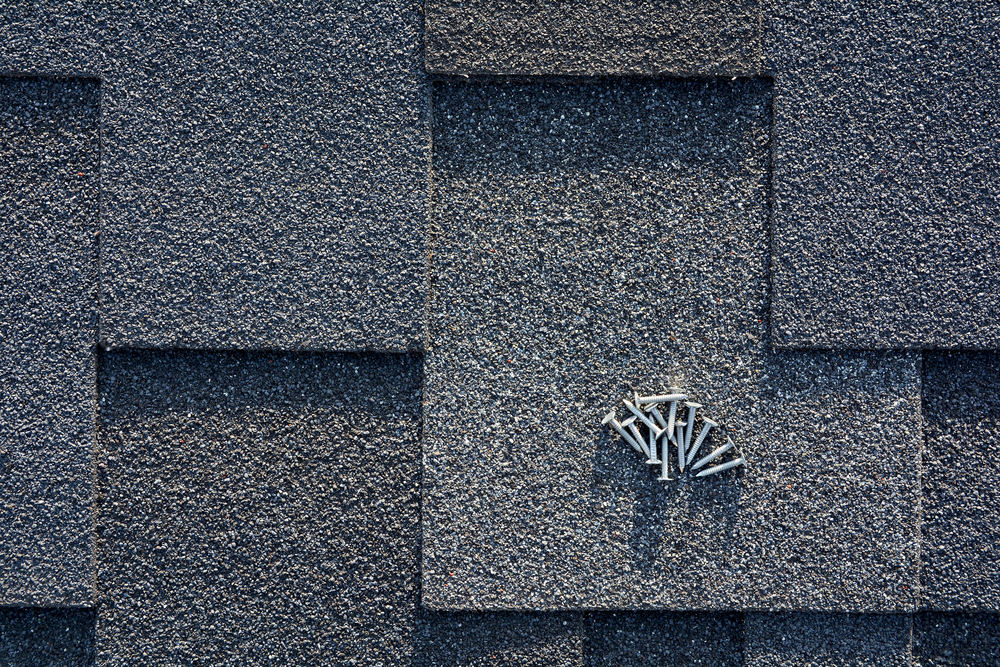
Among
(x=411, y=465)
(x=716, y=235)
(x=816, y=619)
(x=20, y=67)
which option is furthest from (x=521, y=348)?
(x=20, y=67)

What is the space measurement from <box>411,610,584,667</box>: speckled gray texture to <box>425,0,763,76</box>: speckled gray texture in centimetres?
131

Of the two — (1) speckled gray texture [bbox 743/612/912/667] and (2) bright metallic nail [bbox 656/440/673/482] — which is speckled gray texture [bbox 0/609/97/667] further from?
(1) speckled gray texture [bbox 743/612/912/667]

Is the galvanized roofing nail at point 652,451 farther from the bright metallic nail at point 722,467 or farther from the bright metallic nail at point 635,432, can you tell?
the bright metallic nail at point 722,467

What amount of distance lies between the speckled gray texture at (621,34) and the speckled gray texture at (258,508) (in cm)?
80

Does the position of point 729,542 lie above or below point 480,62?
below

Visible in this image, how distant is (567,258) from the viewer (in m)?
1.45

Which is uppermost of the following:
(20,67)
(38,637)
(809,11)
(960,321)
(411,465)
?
(809,11)

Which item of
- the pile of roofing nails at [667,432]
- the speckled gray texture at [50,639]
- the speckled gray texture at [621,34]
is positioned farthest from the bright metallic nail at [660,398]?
the speckled gray texture at [50,639]

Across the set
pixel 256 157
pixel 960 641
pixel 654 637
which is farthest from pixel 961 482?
pixel 256 157

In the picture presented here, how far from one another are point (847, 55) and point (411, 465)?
4.67 ft

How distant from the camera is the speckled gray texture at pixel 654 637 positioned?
1.49m

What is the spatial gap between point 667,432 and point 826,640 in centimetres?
65

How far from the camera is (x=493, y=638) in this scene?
1474 millimetres

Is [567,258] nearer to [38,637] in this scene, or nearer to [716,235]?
[716,235]
